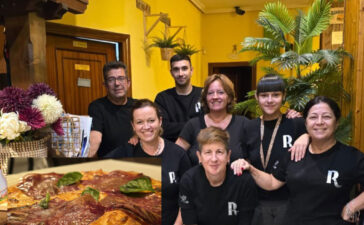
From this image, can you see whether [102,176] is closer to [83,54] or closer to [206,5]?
[83,54]

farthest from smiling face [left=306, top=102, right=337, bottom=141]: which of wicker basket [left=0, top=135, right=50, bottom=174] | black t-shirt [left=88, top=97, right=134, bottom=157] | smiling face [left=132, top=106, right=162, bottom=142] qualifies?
wicker basket [left=0, top=135, right=50, bottom=174]

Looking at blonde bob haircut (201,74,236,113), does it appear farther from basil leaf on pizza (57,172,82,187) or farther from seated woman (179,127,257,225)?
basil leaf on pizza (57,172,82,187)

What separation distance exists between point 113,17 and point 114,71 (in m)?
1.33

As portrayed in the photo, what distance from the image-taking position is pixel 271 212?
134 cm

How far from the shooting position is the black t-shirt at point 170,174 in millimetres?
1089

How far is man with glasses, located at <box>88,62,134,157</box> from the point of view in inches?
68.8

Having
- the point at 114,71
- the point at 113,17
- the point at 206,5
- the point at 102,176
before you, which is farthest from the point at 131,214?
the point at 206,5

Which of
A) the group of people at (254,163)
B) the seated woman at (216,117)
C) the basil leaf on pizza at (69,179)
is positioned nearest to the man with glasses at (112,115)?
the group of people at (254,163)

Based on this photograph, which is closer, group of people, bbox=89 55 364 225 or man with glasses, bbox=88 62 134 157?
group of people, bbox=89 55 364 225

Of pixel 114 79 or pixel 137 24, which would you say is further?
pixel 137 24

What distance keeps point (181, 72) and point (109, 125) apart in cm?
78

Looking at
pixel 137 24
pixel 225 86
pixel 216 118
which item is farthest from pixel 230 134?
pixel 137 24

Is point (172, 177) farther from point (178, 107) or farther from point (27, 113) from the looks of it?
point (178, 107)

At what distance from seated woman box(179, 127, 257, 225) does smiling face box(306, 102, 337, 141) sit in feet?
1.25
